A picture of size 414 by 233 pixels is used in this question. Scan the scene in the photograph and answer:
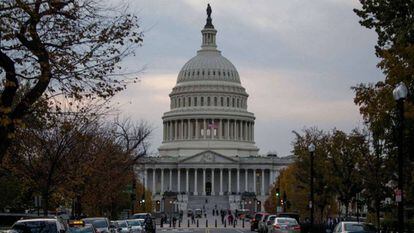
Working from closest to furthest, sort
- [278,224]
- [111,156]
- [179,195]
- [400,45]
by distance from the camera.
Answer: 1. [400,45]
2. [278,224]
3. [111,156]
4. [179,195]

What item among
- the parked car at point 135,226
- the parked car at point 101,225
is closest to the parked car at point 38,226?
the parked car at point 101,225

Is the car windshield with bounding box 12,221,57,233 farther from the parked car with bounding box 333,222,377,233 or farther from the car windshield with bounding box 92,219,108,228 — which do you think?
the car windshield with bounding box 92,219,108,228

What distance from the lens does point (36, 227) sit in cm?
2573

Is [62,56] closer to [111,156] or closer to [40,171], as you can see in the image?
[40,171]

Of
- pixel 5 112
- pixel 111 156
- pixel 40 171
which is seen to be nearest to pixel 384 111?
pixel 40 171

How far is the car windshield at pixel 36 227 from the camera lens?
2523 centimetres

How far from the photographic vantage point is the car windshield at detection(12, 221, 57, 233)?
2523 centimetres

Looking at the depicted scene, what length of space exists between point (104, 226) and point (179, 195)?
155m

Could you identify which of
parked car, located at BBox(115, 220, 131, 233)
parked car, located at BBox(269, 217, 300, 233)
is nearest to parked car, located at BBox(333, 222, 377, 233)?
parked car, located at BBox(115, 220, 131, 233)

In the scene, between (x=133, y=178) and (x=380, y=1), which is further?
(x=133, y=178)

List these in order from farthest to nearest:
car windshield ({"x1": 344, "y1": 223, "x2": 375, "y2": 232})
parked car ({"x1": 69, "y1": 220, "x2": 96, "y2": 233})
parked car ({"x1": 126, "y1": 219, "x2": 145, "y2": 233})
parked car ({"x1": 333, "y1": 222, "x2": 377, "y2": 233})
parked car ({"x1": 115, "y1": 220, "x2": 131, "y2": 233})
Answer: parked car ({"x1": 126, "y1": 219, "x2": 145, "y2": 233}) < parked car ({"x1": 115, "y1": 220, "x2": 131, "y2": 233}) < car windshield ({"x1": 344, "y1": 223, "x2": 375, "y2": 232}) < parked car ({"x1": 333, "y1": 222, "x2": 377, "y2": 233}) < parked car ({"x1": 69, "y1": 220, "x2": 96, "y2": 233})

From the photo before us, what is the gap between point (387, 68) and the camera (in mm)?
38469

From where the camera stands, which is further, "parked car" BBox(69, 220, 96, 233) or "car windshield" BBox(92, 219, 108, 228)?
"car windshield" BBox(92, 219, 108, 228)

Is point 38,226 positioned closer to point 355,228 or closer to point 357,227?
point 355,228
